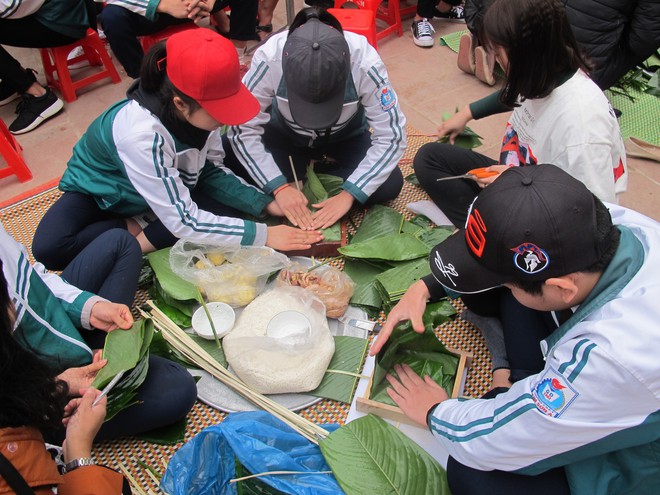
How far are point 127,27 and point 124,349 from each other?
234cm

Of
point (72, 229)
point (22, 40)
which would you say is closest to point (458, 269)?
point (72, 229)

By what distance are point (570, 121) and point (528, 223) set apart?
2.94 ft

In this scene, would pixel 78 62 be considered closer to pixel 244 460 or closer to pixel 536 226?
pixel 244 460

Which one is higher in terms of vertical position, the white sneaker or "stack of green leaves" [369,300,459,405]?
"stack of green leaves" [369,300,459,405]

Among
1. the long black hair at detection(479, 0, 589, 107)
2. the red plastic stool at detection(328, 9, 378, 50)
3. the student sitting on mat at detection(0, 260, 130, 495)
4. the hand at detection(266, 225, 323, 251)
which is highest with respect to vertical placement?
the long black hair at detection(479, 0, 589, 107)

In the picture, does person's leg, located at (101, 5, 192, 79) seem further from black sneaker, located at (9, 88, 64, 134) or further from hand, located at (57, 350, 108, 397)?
hand, located at (57, 350, 108, 397)

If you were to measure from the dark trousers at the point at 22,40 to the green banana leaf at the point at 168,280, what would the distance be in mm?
1866

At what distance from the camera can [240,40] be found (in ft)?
12.4

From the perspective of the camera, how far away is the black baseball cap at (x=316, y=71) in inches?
74.2

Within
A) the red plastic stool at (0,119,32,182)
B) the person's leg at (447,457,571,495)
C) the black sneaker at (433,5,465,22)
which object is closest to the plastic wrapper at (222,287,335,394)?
the person's leg at (447,457,571,495)

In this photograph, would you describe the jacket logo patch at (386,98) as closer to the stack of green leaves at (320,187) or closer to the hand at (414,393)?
the stack of green leaves at (320,187)

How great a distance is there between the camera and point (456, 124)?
8.64ft

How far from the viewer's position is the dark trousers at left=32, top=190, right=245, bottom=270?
205 centimetres

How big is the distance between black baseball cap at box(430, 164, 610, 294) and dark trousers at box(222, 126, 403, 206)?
1333 mm
